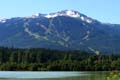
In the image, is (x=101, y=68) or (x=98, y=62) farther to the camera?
(x=98, y=62)

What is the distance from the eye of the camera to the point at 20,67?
593ft

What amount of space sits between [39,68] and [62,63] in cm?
1398

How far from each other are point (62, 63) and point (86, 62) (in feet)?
49.0

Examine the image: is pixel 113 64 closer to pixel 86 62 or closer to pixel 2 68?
pixel 86 62

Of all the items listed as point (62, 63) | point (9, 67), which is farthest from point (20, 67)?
point (62, 63)

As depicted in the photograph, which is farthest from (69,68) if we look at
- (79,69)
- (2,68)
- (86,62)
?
(2,68)

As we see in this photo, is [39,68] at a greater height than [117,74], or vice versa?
[117,74]

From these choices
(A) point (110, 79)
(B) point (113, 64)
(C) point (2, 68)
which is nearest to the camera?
(A) point (110, 79)

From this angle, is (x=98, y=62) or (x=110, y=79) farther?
(x=98, y=62)

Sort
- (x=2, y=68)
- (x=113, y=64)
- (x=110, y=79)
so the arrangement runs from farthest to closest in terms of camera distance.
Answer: (x=113, y=64)
(x=2, y=68)
(x=110, y=79)

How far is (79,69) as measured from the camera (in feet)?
599

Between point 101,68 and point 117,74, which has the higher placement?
point 117,74

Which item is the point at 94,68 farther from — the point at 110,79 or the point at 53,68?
the point at 110,79

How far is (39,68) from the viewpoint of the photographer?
593ft
